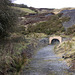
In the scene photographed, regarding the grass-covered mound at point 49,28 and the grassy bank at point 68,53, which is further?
the grass-covered mound at point 49,28

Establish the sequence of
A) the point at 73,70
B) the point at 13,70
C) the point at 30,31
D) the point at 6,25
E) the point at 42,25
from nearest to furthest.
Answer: the point at 13,70 → the point at 73,70 → the point at 6,25 → the point at 30,31 → the point at 42,25

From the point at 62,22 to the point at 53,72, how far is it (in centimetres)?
2595

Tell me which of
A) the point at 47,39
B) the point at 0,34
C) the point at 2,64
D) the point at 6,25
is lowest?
the point at 47,39

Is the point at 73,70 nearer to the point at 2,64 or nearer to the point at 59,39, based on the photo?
the point at 2,64

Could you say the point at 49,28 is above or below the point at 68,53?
below

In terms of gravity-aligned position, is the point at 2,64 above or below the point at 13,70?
above

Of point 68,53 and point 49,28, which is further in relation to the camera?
point 49,28

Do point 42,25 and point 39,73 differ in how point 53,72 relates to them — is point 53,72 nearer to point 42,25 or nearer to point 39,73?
point 39,73

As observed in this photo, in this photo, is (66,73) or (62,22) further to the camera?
(62,22)

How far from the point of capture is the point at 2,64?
5234 millimetres

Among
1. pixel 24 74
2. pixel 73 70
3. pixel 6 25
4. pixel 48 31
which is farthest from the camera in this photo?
pixel 48 31

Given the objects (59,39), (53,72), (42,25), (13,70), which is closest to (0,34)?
(13,70)

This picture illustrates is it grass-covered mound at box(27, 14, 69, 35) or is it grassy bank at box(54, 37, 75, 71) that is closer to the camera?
grassy bank at box(54, 37, 75, 71)

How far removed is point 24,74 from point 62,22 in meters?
26.6
